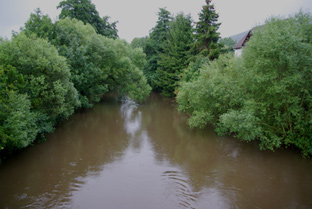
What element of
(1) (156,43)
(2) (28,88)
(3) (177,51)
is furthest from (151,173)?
(1) (156,43)

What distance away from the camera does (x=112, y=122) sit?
22125 millimetres

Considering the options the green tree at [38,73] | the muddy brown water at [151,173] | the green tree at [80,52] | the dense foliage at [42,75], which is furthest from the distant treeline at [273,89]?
the green tree at [80,52]

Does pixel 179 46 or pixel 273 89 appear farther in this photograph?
pixel 179 46

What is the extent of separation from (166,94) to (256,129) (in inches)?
998

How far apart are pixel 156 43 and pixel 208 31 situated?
54.2 ft

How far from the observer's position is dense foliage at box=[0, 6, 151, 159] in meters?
11.1

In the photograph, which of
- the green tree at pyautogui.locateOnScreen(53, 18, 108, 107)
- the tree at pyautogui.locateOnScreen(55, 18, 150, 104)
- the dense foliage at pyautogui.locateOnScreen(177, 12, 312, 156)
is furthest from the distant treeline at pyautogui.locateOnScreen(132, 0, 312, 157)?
the tree at pyautogui.locateOnScreen(55, 18, 150, 104)

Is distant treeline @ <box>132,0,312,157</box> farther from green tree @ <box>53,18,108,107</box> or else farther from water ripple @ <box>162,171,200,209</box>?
green tree @ <box>53,18,108,107</box>

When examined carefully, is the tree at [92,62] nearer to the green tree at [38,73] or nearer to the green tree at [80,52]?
the green tree at [80,52]

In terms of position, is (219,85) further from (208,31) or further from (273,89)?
(208,31)

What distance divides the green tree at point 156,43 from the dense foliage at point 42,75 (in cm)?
1506

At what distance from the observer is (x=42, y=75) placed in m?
14.0

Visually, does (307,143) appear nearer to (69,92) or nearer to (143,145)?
(143,145)

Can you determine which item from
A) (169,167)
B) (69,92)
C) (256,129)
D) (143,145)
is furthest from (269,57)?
(69,92)
